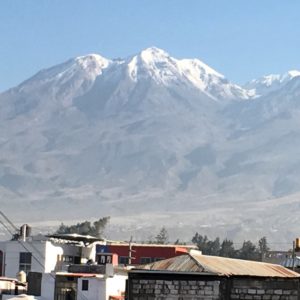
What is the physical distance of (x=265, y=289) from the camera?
34438mm

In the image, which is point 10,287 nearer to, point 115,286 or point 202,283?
point 115,286

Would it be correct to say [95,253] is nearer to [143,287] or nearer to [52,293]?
[52,293]

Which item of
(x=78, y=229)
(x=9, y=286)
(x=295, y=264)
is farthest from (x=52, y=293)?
(x=78, y=229)

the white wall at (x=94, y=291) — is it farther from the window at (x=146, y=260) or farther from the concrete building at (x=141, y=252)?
the window at (x=146, y=260)

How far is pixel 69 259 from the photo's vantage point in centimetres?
8288

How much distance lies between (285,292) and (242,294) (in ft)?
3.95

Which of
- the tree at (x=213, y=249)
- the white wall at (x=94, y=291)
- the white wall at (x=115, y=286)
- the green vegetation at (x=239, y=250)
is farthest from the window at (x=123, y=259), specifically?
the tree at (x=213, y=249)

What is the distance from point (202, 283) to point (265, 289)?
1.77 meters

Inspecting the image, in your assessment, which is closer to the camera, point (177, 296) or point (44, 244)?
point (177, 296)

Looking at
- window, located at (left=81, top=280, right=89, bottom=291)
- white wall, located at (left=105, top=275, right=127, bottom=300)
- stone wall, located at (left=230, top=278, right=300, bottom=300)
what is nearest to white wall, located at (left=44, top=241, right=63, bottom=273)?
white wall, located at (left=105, top=275, right=127, bottom=300)

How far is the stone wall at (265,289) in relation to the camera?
3441cm

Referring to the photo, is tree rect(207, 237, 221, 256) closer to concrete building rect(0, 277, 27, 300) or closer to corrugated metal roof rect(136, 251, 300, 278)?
concrete building rect(0, 277, 27, 300)

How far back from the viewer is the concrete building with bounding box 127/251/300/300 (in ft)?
113

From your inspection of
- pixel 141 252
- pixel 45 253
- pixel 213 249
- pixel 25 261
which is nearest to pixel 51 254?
pixel 45 253
